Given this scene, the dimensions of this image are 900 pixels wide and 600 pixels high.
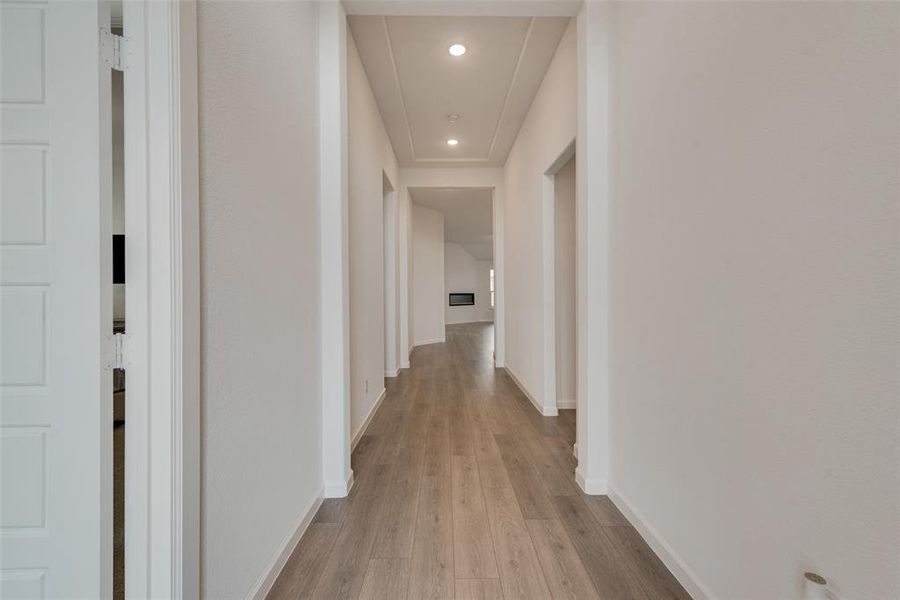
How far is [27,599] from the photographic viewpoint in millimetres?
929

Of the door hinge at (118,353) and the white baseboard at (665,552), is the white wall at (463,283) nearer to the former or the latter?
the white baseboard at (665,552)

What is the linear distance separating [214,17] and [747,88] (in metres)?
1.64

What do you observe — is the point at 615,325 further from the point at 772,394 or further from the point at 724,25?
the point at 724,25

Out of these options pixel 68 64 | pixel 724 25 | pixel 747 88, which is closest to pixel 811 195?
pixel 747 88

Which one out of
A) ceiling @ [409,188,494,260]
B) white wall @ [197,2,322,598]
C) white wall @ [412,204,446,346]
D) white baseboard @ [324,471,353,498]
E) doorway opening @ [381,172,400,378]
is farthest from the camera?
white wall @ [412,204,446,346]

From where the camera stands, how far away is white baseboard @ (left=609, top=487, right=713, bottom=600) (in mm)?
1417

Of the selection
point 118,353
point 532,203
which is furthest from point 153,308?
point 532,203

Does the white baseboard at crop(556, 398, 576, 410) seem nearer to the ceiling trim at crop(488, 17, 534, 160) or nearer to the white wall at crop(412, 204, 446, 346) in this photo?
the ceiling trim at crop(488, 17, 534, 160)

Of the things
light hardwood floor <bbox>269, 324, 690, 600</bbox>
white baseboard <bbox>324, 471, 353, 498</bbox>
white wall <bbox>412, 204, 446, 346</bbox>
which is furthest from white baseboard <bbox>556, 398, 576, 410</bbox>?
white wall <bbox>412, 204, 446, 346</bbox>

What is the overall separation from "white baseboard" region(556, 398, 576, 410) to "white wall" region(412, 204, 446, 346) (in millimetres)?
4707

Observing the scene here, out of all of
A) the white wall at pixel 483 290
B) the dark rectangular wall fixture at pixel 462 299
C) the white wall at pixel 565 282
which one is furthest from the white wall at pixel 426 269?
the white wall at pixel 483 290

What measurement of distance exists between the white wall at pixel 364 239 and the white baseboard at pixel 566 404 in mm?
1801

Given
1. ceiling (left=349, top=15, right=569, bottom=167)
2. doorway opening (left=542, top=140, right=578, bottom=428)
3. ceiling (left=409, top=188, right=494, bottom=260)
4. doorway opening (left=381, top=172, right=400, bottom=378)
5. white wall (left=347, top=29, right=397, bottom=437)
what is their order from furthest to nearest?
ceiling (left=409, top=188, right=494, bottom=260) < doorway opening (left=381, top=172, right=400, bottom=378) < doorway opening (left=542, top=140, right=578, bottom=428) < white wall (left=347, top=29, right=397, bottom=437) < ceiling (left=349, top=15, right=569, bottom=167)

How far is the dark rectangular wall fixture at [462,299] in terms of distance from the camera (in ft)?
45.7
